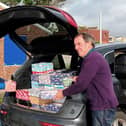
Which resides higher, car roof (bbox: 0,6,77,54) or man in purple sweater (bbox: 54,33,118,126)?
car roof (bbox: 0,6,77,54)

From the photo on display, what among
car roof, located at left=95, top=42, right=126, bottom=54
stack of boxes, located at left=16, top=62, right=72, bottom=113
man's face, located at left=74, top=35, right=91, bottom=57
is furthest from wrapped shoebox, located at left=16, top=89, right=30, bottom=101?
car roof, located at left=95, top=42, right=126, bottom=54

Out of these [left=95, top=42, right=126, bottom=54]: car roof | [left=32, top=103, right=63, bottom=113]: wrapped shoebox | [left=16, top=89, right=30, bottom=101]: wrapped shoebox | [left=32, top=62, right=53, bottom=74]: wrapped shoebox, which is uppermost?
[left=95, top=42, right=126, bottom=54]: car roof

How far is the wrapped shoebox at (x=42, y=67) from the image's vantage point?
4.54 metres

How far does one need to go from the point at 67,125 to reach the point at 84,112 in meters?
0.24

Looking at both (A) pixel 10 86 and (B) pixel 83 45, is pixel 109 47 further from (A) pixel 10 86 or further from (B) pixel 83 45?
(A) pixel 10 86

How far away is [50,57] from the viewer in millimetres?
5012

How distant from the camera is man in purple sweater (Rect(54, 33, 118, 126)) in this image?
3717 millimetres

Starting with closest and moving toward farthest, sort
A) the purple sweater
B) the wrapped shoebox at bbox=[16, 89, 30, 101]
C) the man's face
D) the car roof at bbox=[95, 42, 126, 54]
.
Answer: the purple sweater < the man's face < the wrapped shoebox at bbox=[16, 89, 30, 101] < the car roof at bbox=[95, 42, 126, 54]

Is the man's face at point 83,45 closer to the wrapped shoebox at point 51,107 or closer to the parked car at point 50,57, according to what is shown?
the parked car at point 50,57

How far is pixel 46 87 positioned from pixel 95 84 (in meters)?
0.75

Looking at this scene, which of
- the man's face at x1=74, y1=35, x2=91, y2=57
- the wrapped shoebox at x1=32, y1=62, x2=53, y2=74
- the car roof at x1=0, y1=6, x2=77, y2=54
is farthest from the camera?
the wrapped shoebox at x1=32, y1=62, x2=53, y2=74

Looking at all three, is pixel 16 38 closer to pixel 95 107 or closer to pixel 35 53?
pixel 35 53

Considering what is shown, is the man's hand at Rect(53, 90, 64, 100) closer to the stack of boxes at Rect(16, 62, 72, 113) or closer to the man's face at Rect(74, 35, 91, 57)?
the stack of boxes at Rect(16, 62, 72, 113)

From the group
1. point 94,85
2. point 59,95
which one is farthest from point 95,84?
point 59,95
